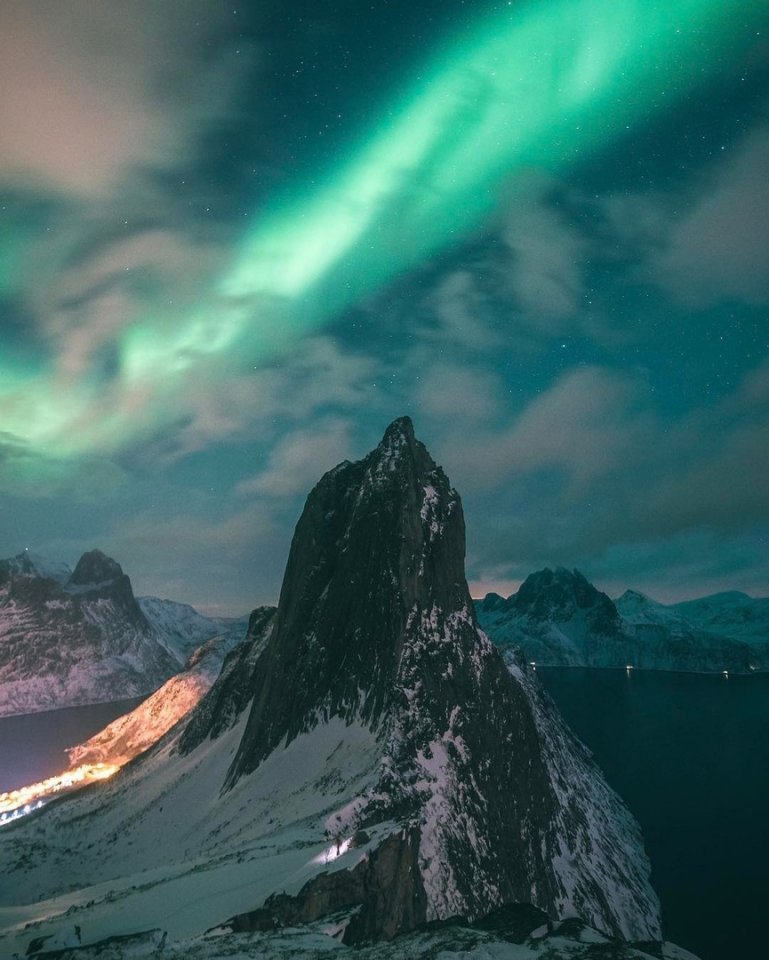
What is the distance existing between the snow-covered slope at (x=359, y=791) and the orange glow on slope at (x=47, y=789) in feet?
57.0

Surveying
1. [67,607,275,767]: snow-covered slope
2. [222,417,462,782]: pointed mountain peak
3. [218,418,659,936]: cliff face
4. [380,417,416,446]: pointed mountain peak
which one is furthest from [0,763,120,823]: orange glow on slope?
[380,417,416,446]: pointed mountain peak

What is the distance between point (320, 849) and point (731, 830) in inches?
2941

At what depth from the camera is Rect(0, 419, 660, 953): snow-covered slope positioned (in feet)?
118

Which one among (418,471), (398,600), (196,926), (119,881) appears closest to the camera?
(196,926)

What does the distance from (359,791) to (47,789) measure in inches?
3621

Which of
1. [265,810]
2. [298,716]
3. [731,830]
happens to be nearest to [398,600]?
[298,716]

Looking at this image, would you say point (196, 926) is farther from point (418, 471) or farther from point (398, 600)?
point (418, 471)

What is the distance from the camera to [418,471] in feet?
250

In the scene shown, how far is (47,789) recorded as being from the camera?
109125 mm

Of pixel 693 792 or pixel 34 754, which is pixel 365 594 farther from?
pixel 34 754

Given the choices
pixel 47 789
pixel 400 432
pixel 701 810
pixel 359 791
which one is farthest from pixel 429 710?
pixel 47 789

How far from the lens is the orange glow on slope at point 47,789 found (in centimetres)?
10175

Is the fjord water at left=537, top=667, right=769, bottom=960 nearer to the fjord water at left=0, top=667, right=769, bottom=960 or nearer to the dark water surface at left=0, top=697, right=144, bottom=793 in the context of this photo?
the fjord water at left=0, top=667, right=769, bottom=960

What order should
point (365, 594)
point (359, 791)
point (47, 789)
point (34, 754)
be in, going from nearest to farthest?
point (359, 791) → point (365, 594) → point (47, 789) → point (34, 754)
